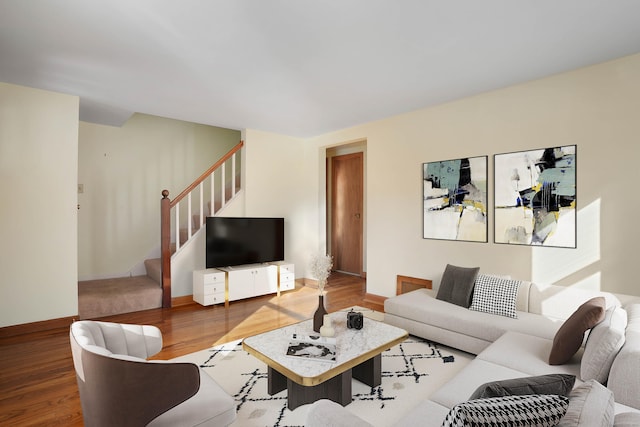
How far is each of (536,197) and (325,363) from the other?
270cm

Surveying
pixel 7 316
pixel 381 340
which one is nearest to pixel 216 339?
pixel 381 340

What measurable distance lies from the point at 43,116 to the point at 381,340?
4.20 m

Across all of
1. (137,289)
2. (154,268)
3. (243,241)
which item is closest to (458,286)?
(243,241)

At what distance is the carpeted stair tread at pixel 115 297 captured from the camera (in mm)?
3972

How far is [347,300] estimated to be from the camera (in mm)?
4852

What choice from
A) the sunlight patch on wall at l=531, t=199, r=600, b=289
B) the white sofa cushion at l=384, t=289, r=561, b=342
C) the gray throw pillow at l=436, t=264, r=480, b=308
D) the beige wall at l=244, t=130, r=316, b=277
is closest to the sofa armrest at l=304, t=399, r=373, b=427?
the white sofa cushion at l=384, t=289, r=561, b=342

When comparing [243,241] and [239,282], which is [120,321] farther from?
[243,241]

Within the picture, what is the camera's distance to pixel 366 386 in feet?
8.02

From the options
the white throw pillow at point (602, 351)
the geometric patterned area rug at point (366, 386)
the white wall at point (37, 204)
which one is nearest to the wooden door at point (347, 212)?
the geometric patterned area rug at point (366, 386)

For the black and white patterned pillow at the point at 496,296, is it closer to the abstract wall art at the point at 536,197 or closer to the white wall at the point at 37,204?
the abstract wall art at the point at 536,197

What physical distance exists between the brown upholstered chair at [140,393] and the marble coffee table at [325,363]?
0.47 m

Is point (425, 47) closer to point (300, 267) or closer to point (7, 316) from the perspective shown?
point (300, 267)

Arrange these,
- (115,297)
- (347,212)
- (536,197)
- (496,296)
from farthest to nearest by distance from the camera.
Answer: (347,212) → (115,297) → (536,197) → (496,296)

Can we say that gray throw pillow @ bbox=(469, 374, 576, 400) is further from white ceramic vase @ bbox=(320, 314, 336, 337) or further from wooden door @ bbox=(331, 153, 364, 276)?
wooden door @ bbox=(331, 153, 364, 276)
